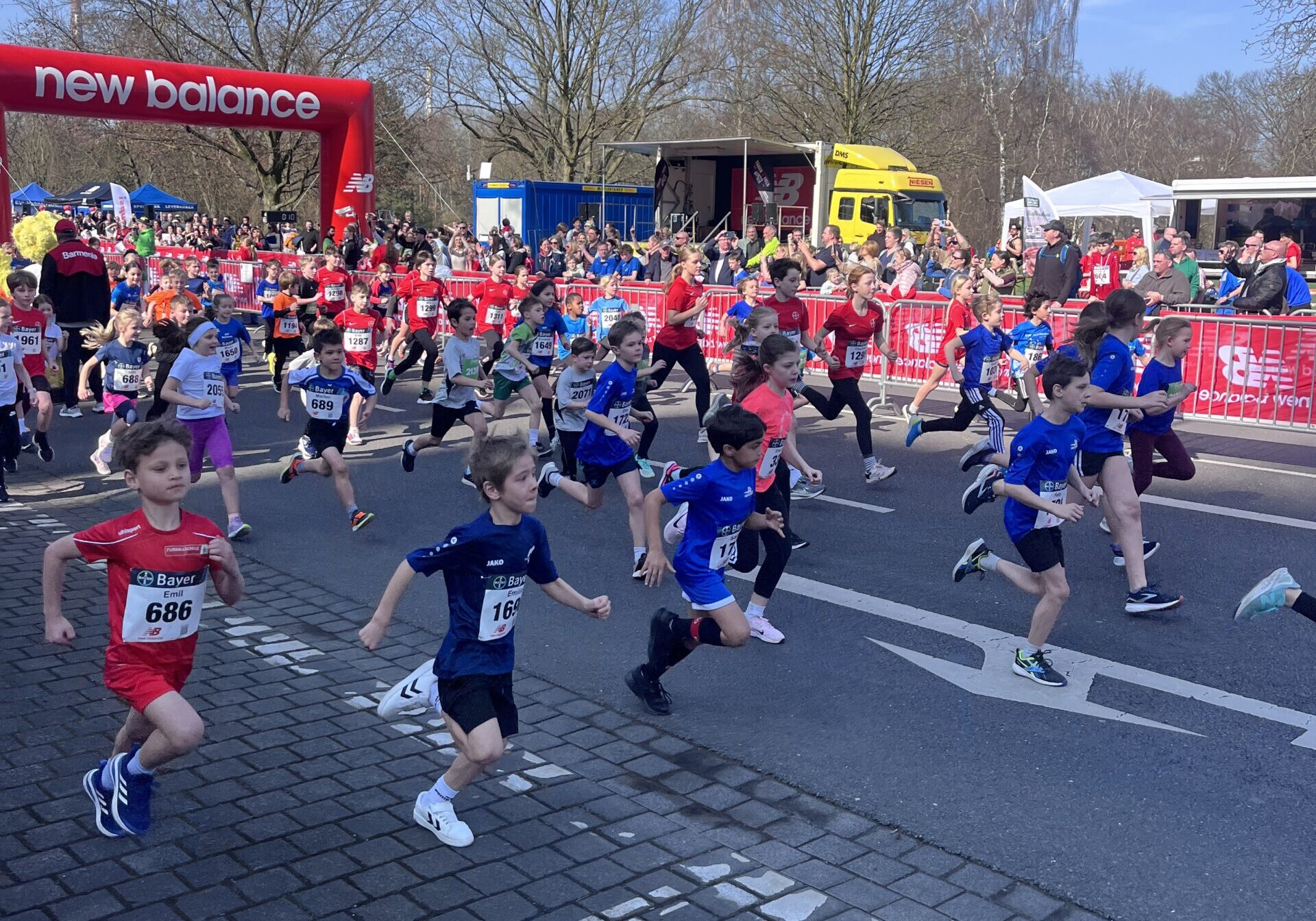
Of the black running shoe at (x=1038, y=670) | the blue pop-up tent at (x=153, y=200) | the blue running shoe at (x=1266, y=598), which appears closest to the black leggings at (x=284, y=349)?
the black running shoe at (x=1038, y=670)

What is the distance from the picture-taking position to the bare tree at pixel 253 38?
38.1 m

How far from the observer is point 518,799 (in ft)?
16.3

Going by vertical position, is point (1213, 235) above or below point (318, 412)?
above

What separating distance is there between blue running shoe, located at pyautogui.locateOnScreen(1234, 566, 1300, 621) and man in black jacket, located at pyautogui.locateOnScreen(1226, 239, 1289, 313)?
1075cm

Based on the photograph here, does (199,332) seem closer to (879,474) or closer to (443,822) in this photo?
(443,822)

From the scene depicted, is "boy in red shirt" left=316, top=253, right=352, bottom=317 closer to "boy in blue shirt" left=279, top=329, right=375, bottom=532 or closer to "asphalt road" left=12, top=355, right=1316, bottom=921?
"asphalt road" left=12, top=355, right=1316, bottom=921

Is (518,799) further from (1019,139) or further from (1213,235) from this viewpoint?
(1019,139)

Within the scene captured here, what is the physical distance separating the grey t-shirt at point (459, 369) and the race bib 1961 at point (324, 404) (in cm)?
139

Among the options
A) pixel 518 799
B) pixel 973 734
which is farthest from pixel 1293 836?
pixel 518 799

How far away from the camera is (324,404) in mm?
8930

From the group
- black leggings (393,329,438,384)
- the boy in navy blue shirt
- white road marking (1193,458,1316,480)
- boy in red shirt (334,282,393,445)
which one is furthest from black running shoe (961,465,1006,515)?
black leggings (393,329,438,384)

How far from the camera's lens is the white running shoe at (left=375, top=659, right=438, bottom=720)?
4.54m

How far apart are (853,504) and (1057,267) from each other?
6.76 meters

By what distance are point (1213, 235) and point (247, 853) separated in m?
25.8
